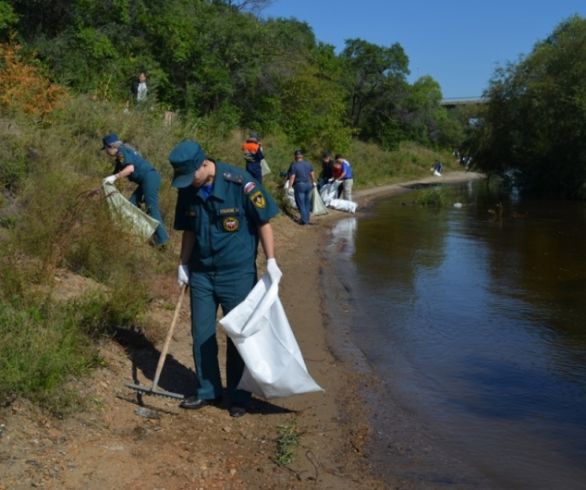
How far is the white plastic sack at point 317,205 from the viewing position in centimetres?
2000

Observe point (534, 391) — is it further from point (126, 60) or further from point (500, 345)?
point (126, 60)

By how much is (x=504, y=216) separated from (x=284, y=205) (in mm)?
7692

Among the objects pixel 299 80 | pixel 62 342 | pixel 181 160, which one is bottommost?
pixel 62 342

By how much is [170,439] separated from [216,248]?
1343 mm

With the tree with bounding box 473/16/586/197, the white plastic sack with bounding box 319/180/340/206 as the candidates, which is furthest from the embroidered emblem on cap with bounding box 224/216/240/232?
the tree with bounding box 473/16/586/197

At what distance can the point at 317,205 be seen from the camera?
20234 millimetres

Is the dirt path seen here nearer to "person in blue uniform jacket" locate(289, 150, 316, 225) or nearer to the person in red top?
"person in blue uniform jacket" locate(289, 150, 316, 225)

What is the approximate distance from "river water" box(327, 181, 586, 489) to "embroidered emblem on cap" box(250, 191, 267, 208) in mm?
1850

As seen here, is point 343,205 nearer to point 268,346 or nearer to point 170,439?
point 268,346

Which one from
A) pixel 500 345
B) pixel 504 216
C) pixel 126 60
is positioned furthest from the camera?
pixel 504 216

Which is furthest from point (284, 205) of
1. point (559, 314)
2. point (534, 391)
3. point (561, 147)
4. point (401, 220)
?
point (561, 147)

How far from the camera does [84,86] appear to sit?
619 inches

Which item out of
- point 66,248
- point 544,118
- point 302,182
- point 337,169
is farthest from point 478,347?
point 544,118

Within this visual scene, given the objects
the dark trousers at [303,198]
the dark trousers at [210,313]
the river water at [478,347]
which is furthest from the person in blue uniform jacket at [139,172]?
the dark trousers at [303,198]
